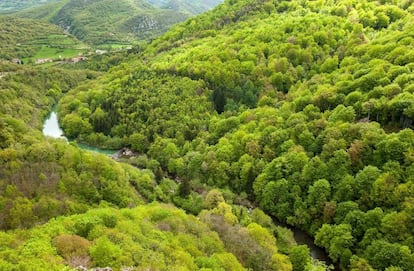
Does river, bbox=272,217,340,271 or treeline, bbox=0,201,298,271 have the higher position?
treeline, bbox=0,201,298,271

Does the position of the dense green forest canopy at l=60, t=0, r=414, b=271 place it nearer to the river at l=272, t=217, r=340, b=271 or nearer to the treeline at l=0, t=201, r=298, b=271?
the river at l=272, t=217, r=340, b=271

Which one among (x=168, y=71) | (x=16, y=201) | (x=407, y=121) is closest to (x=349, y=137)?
(x=407, y=121)

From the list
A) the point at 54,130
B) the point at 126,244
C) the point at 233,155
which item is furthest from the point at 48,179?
the point at 54,130

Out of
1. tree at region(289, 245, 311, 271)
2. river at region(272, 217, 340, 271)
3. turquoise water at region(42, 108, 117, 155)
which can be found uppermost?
tree at region(289, 245, 311, 271)

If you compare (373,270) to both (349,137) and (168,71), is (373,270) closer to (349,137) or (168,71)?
(349,137)

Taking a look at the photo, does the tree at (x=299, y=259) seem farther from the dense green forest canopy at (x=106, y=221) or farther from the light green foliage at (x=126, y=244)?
the light green foliage at (x=126, y=244)

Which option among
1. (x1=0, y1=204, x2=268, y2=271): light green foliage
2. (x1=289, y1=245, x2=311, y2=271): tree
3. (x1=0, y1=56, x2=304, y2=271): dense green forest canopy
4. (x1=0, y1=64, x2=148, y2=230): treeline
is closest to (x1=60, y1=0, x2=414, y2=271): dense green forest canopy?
(x1=289, y1=245, x2=311, y2=271): tree
